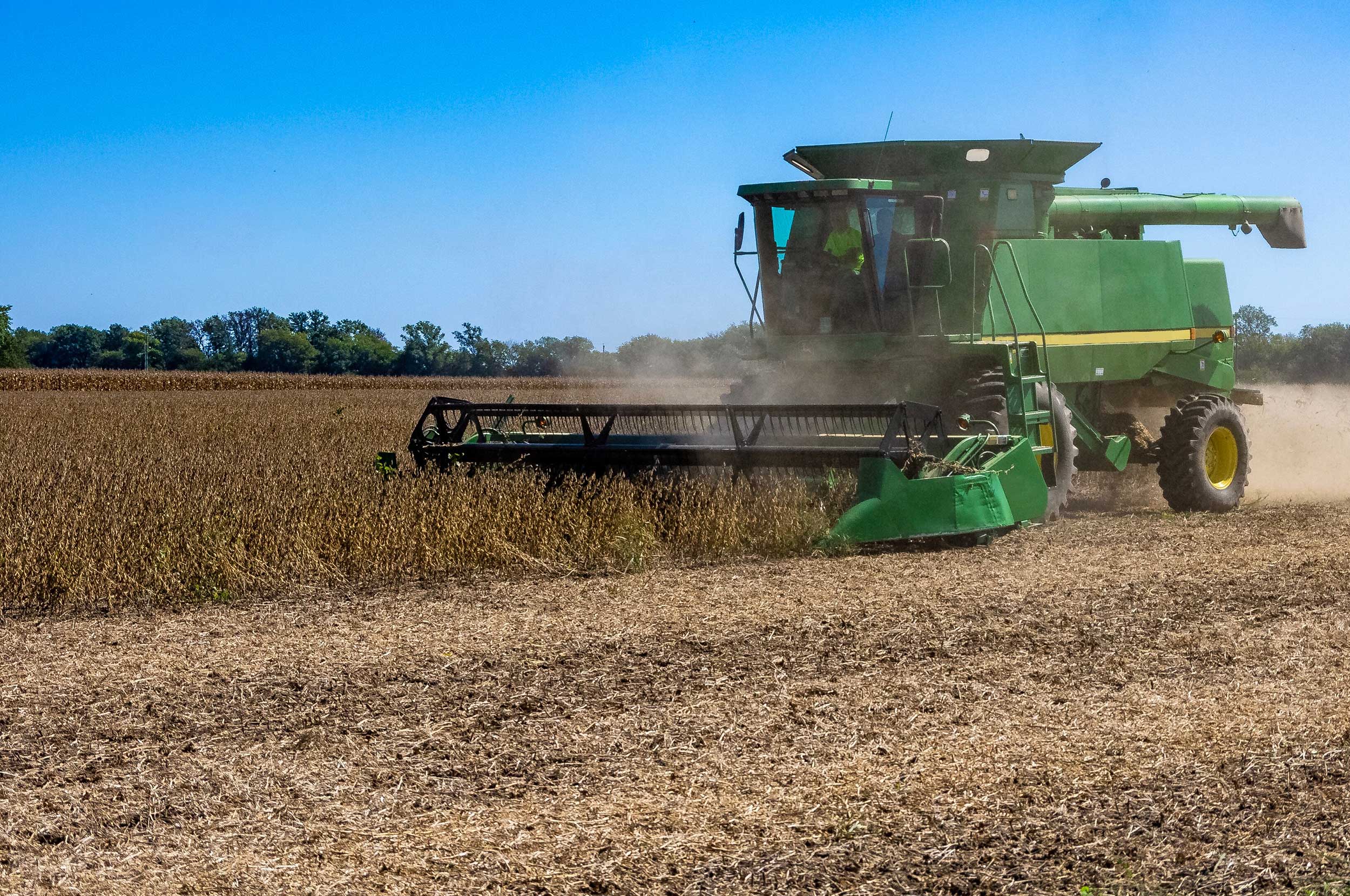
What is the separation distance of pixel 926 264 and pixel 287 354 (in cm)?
6472

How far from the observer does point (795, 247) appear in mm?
8875

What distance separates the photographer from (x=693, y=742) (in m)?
4.04

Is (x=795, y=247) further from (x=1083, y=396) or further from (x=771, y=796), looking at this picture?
(x=771, y=796)

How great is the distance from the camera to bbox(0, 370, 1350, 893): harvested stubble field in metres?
3.17

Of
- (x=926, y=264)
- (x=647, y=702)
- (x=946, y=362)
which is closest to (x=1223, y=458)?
(x=946, y=362)

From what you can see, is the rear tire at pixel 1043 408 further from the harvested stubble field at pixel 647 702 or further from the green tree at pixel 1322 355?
the green tree at pixel 1322 355

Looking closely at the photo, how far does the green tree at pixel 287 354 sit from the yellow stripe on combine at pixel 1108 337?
5788cm

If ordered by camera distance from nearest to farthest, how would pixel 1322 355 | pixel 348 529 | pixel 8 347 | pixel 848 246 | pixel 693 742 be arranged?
pixel 693 742, pixel 348 529, pixel 848 246, pixel 1322 355, pixel 8 347

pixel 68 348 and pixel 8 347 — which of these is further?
pixel 68 348

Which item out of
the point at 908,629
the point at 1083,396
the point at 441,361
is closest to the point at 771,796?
the point at 908,629

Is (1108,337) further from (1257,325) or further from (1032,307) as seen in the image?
(1257,325)

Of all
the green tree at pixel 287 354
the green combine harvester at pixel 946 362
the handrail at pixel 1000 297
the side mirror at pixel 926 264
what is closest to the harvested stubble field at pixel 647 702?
the green combine harvester at pixel 946 362

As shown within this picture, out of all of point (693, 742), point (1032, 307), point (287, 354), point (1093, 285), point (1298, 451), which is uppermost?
point (287, 354)

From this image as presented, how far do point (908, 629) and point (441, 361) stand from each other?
5170 cm
